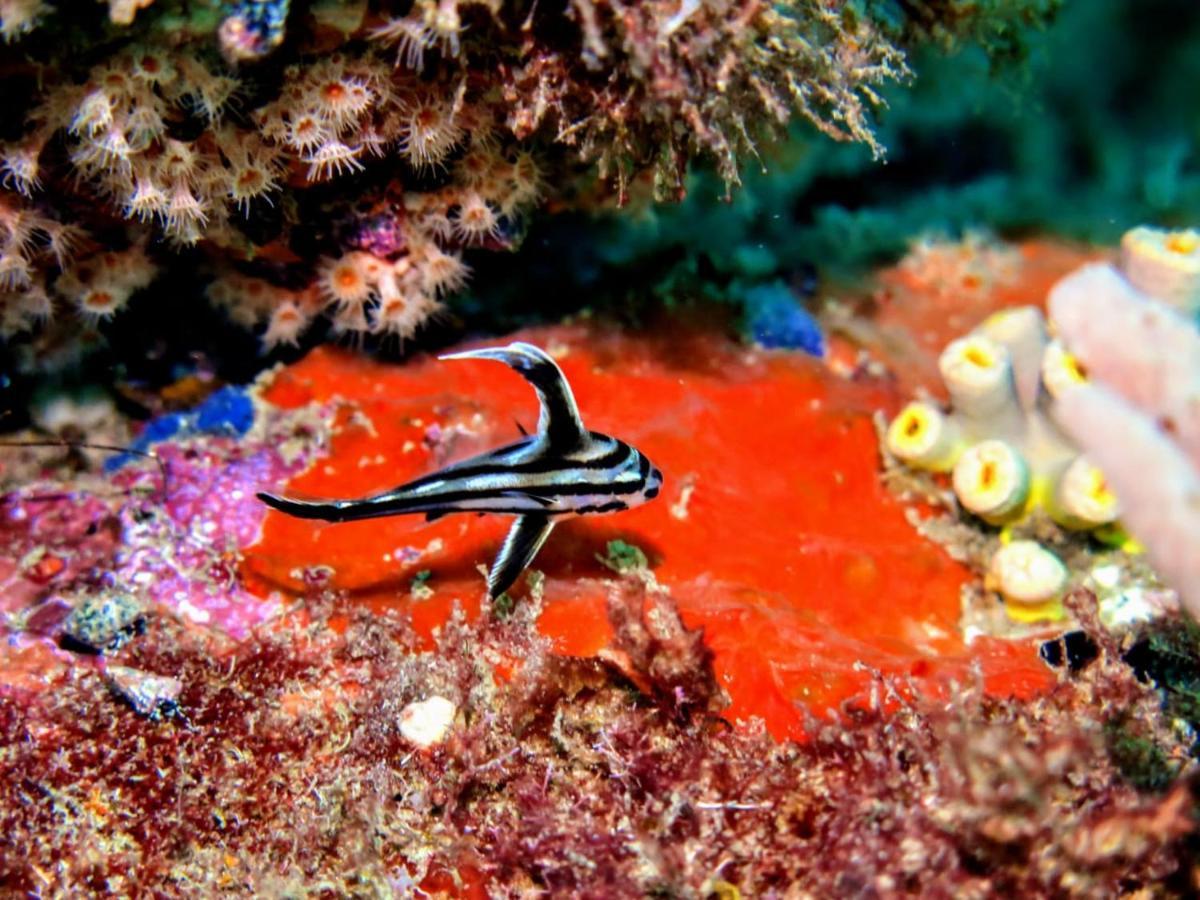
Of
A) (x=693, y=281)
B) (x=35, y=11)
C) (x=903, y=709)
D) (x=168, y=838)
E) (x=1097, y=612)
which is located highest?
(x=35, y=11)

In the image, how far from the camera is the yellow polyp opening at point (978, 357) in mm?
3928

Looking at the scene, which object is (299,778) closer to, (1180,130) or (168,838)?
(168,838)

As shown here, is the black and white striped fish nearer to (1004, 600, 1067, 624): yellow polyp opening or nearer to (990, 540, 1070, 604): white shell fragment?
(990, 540, 1070, 604): white shell fragment

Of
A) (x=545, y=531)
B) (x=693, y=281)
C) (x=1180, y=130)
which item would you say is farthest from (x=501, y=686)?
(x=1180, y=130)

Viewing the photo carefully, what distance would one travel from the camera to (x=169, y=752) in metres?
2.90

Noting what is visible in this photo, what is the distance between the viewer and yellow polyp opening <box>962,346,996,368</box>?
3.93 meters

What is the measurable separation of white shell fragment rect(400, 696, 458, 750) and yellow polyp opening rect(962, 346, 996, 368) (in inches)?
115

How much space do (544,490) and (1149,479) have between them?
1.86 meters

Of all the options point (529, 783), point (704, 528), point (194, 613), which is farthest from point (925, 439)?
point (194, 613)

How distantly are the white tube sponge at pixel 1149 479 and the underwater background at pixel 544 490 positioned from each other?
14mm

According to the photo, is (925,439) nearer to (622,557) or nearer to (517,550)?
(622,557)

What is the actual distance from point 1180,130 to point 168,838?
10057 millimetres

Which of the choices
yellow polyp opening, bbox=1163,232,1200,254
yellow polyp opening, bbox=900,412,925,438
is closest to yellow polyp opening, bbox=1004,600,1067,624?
yellow polyp opening, bbox=900,412,925,438

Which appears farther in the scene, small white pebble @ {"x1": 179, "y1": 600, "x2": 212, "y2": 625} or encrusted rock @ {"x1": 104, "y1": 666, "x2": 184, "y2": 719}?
small white pebble @ {"x1": 179, "y1": 600, "x2": 212, "y2": 625}
